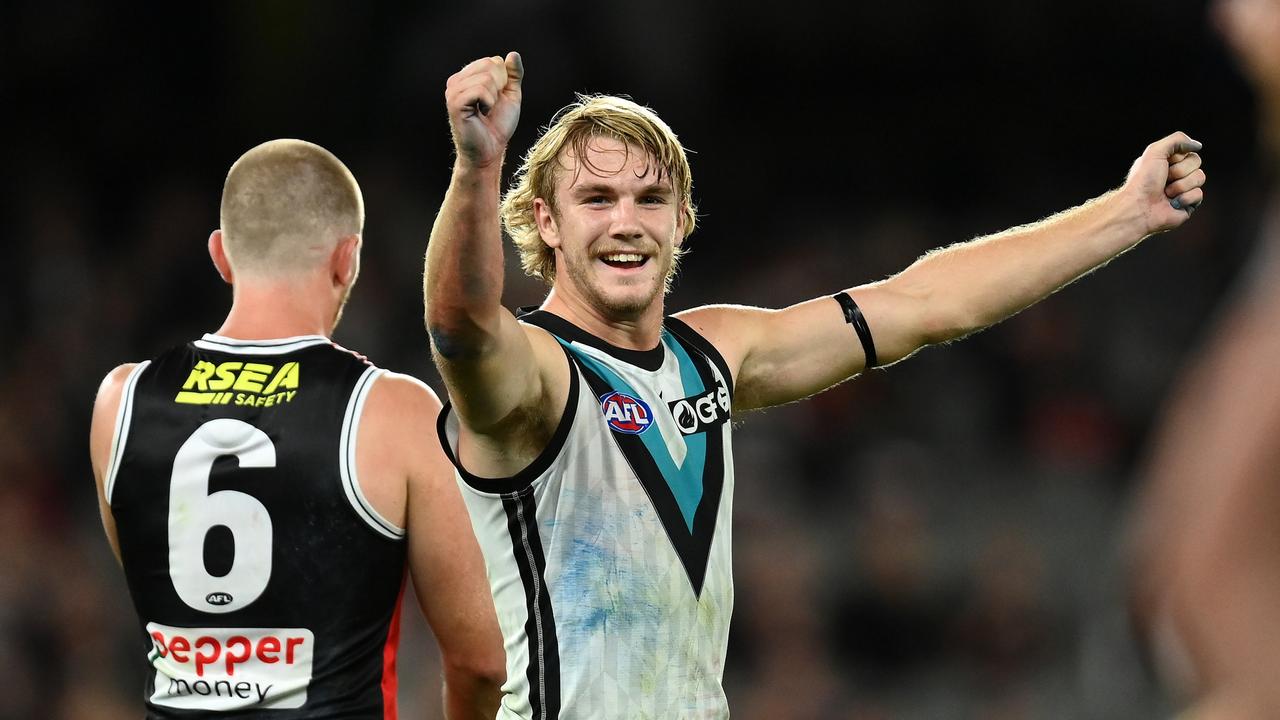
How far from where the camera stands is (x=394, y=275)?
40.1 feet

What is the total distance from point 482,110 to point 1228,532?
2439 millimetres

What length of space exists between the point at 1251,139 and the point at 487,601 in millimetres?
9887

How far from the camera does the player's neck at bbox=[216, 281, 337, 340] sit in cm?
501

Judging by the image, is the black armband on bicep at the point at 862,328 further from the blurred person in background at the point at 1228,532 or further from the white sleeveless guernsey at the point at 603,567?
the blurred person in background at the point at 1228,532

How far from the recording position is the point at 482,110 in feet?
12.4

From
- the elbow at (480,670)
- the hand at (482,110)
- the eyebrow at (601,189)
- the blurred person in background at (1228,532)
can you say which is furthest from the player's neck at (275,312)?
the blurred person in background at (1228,532)

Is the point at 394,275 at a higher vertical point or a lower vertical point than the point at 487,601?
higher

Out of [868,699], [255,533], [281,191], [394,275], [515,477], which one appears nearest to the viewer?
[515,477]

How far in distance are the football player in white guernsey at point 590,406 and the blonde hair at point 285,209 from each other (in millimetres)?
637

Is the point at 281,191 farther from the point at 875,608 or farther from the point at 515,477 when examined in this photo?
the point at 875,608

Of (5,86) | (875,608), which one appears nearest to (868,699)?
(875,608)

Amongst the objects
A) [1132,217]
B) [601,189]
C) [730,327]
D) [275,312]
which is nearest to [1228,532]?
[601,189]

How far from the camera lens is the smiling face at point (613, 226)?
4.59m

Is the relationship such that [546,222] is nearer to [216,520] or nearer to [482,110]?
[482,110]
